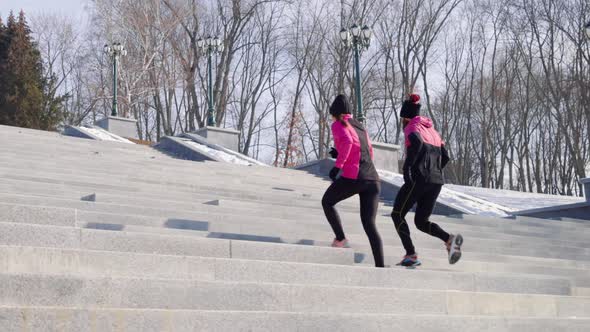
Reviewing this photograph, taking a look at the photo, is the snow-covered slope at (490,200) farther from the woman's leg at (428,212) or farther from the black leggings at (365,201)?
the black leggings at (365,201)

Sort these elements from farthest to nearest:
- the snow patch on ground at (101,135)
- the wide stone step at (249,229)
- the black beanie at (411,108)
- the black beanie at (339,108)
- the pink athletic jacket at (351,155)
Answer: the snow patch on ground at (101,135) < the black beanie at (411,108) < the black beanie at (339,108) < the pink athletic jacket at (351,155) < the wide stone step at (249,229)

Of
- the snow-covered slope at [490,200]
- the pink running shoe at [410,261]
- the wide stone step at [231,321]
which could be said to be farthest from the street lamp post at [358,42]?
the wide stone step at [231,321]

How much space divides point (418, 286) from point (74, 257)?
2.95 m

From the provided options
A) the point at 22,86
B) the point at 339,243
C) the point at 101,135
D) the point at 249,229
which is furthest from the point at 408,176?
the point at 22,86

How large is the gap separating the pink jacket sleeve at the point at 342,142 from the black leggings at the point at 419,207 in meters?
0.69

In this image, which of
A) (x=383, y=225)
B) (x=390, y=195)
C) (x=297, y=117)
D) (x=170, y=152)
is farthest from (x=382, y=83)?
(x=383, y=225)

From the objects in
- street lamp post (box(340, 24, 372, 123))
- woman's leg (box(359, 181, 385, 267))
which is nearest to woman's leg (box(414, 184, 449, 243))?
woman's leg (box(359, 181, 385, 267))

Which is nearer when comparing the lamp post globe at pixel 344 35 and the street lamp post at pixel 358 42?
the street lamp post at pixel 358 42

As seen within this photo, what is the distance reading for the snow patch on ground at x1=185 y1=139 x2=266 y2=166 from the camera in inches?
717

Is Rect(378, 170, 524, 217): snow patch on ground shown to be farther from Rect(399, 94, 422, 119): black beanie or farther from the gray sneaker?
the gray sneaker

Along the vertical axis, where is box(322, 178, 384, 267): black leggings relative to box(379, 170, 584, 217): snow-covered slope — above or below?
above

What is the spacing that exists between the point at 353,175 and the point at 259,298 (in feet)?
6.23

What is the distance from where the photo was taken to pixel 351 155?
6887 mm

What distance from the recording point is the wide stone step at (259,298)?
454 cm
